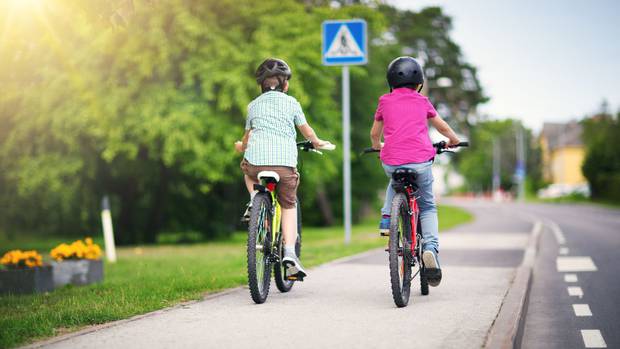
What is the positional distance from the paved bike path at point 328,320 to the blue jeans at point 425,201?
52 cm

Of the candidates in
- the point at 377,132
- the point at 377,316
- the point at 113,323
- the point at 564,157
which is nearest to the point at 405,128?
the point at 377,132

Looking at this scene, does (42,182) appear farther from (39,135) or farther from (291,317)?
(291,317)

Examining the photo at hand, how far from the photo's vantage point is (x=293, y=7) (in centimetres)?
1939

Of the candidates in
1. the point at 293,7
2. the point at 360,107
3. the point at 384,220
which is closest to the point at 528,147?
the point at 360,107

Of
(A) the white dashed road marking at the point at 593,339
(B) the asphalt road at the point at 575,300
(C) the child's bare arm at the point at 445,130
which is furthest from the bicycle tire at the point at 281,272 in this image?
(A) the white dashed road marking at the point at 593,339

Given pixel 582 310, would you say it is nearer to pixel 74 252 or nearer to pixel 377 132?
pixel 377 132

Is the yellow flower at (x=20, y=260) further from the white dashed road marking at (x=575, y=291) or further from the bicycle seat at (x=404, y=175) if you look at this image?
the white dashed road marking at (x=575, y=291)

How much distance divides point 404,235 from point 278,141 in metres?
1.28

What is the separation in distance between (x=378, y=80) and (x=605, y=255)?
1782 centimetres

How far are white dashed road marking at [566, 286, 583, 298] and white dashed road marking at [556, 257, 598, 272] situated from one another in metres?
1.89

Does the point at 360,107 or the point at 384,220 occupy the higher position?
the point at 360,107

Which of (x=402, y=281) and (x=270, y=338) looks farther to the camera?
(x=402, y=281)

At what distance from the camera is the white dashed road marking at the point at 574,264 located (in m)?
10.9

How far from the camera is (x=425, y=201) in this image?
7.00 m
